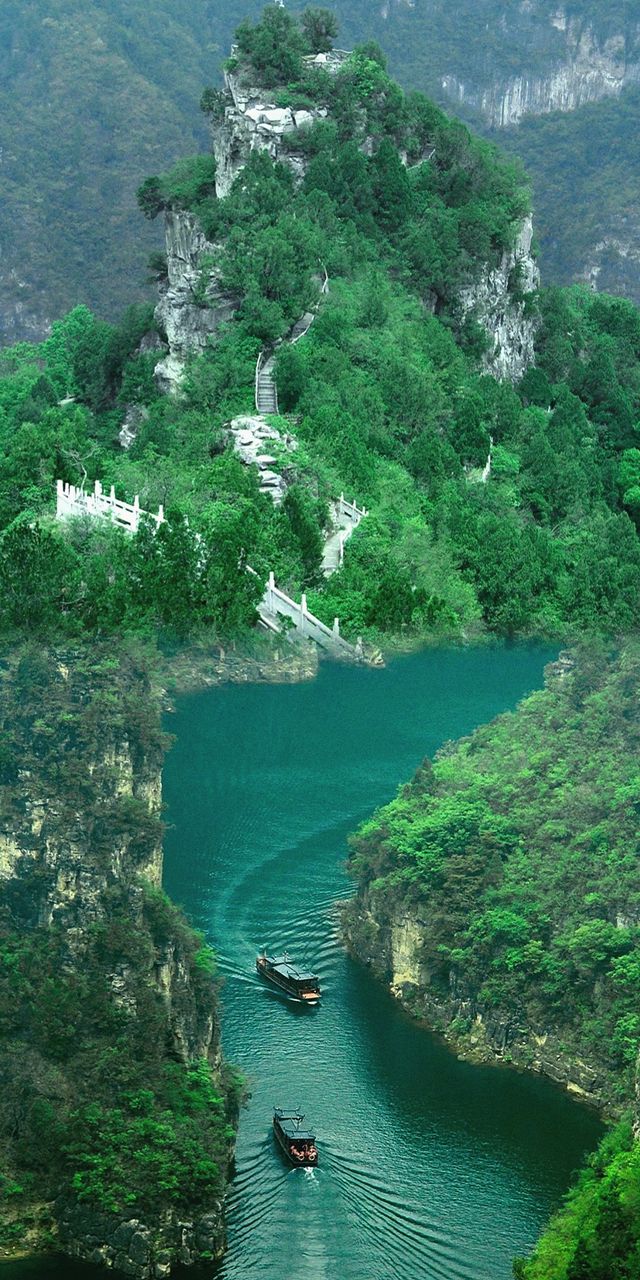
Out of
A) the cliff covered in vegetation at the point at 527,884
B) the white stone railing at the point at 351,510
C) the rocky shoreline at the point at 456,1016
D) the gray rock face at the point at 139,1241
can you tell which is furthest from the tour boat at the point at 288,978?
the white stone railing at the point at 351,510

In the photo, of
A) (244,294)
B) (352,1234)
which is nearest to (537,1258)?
(352,1234)

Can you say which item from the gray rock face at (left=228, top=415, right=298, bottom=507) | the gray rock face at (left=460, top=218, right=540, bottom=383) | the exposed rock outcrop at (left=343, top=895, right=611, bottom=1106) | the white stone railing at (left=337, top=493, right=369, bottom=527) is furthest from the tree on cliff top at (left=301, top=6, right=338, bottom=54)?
the exposed rock outcrop at (left=343, top=895, right=611, bottom=1106)

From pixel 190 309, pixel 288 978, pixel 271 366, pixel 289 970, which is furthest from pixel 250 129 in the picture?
pixel 288 978

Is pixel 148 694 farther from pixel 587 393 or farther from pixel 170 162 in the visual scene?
pixel 170 162

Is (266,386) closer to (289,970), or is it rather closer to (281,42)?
(281,42)

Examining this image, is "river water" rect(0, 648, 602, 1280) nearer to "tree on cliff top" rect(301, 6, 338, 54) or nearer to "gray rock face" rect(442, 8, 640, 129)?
"tree on cliff top" rect(301, 6, 338, 54)

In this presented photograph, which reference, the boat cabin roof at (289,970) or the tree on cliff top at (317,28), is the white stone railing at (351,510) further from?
the tree on cliff top at (317,28)
